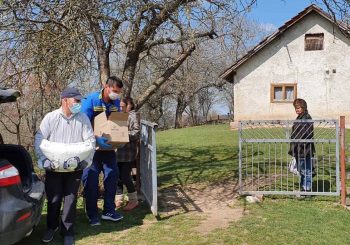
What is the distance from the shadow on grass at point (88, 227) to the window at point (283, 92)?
1958cm

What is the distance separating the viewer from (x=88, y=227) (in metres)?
5.73

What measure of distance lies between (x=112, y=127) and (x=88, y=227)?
1.29m

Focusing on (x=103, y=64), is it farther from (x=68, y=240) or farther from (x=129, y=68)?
(x=68, y=240)

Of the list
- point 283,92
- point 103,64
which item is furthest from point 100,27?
point 283,92

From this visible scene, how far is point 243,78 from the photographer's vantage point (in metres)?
25.2

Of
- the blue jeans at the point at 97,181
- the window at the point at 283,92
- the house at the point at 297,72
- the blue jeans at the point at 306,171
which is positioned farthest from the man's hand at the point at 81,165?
the window at the point at 283,92

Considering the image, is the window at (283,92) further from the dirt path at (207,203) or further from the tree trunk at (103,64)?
the tree trunk at (103,64)

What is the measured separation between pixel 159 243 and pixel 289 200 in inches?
111

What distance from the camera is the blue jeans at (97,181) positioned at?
19.0ft

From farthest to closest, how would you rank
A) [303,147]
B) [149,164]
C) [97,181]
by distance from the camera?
1. [303,147]
2. [149,164]
3. [97,181]

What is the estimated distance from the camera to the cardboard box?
557cm

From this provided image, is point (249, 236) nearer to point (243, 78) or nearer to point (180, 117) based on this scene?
point (243, 78)

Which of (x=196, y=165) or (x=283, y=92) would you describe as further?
(x=283, y=92)

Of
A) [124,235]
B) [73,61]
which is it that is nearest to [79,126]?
[124,235]
